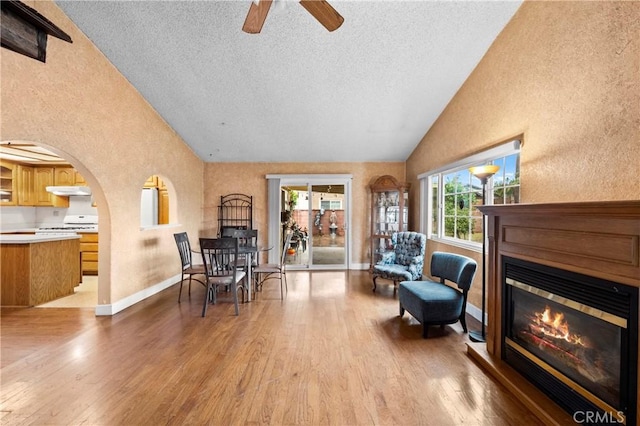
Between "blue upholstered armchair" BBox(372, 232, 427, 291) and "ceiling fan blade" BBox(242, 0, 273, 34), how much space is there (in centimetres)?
350

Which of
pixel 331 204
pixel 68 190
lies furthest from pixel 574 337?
pixel 68 190

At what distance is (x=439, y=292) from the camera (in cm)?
295

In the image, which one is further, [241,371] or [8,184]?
[8,184]

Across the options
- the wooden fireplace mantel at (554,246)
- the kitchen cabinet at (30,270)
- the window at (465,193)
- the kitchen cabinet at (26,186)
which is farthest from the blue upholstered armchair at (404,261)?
the kitchen cabinet at (26,186)

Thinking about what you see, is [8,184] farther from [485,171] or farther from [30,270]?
[485,171]

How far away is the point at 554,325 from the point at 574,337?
5.7 inches

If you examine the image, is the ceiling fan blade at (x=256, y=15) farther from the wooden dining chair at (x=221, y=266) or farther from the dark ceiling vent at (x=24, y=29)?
the wooden dining chair at (x=221, y=266)

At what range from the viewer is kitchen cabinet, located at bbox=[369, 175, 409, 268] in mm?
5465

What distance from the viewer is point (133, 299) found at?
149 inches

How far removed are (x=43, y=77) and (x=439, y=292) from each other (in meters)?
4.42

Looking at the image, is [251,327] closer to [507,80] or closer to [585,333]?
[585,333]

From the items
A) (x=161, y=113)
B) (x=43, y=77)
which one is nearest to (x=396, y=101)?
(x=161, y=113)

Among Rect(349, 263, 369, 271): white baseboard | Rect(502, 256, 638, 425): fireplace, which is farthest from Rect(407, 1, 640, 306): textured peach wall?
Rect(349, 263, 369, 271): white baseboard

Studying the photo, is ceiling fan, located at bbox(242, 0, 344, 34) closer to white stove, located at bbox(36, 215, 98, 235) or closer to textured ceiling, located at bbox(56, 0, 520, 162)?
textured ceiling, located at bbox(56, 0, 520, 162)
